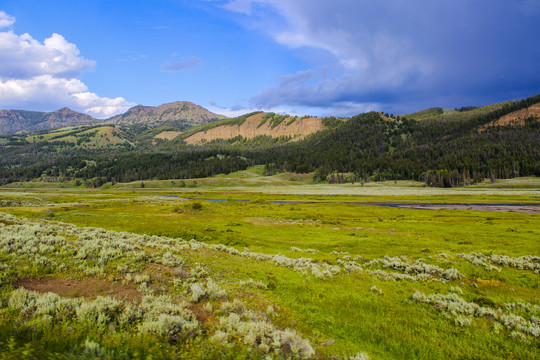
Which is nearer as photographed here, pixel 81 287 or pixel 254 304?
pixel 81 287

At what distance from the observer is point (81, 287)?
35.8ft

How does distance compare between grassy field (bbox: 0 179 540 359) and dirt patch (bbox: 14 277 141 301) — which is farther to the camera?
dirt patch (bbox: 14 277 141 301)

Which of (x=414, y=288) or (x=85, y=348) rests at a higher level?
(x=85, y=348)

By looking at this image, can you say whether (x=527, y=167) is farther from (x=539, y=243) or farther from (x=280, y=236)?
(x=280, y=236)

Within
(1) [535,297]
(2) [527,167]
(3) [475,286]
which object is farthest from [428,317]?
(2) [527,167]

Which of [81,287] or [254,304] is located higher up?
[81,287]

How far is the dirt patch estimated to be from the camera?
33.3ft

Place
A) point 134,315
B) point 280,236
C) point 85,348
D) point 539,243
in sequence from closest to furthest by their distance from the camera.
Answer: point 85,348, point 134,315, point 539,243, point 280,236

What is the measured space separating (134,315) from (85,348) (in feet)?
6.08

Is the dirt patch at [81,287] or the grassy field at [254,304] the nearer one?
the grassy field at [254,304]

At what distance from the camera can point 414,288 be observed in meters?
14.5

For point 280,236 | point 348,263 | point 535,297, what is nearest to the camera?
point 535,297

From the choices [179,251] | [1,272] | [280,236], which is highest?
[1,272]

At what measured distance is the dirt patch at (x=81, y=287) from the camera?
10.2 metres
